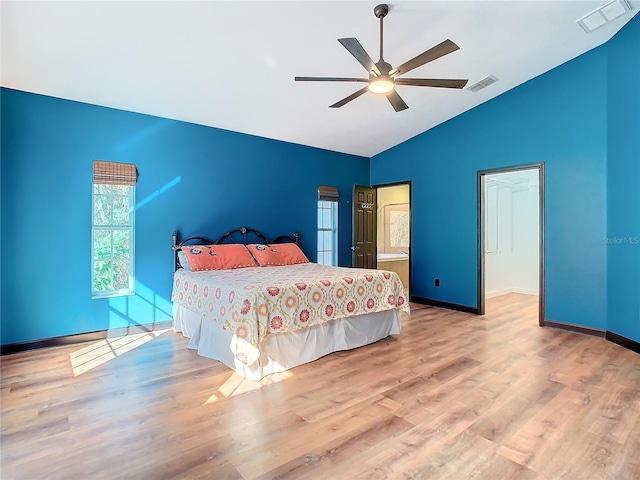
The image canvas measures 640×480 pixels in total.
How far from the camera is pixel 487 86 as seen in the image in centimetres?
464

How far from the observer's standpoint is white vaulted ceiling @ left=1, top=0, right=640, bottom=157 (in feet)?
8.88

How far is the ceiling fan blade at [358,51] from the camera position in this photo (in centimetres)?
238

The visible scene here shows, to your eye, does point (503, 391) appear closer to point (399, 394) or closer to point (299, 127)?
point (399, 394)

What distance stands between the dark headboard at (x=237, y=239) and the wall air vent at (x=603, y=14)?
14.4 ft

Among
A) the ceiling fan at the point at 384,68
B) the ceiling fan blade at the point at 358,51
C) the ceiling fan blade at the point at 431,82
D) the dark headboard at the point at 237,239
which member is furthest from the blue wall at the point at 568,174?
the ceiling fan blade at the point at 358,51

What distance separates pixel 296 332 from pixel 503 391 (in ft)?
5.75

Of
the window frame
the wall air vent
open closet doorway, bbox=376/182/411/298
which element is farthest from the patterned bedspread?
open closet doorway, bbox=376/182/411/298

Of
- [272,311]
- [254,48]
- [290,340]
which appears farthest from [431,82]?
[290,340]

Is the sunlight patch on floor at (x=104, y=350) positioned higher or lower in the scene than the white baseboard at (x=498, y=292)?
lower

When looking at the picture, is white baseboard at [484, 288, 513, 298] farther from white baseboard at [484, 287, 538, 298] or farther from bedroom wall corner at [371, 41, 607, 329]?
bedroom wall corner at [371, 41, 607, 329]

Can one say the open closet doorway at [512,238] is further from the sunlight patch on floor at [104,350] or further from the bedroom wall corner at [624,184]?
the sunlight patch on floor at [104,350]

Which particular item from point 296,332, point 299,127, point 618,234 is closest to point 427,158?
point 299,127

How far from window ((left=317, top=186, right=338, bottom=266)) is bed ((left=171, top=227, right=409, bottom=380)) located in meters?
1.89

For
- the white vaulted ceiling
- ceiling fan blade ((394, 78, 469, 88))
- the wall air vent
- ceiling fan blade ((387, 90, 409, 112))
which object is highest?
the wall air vent
